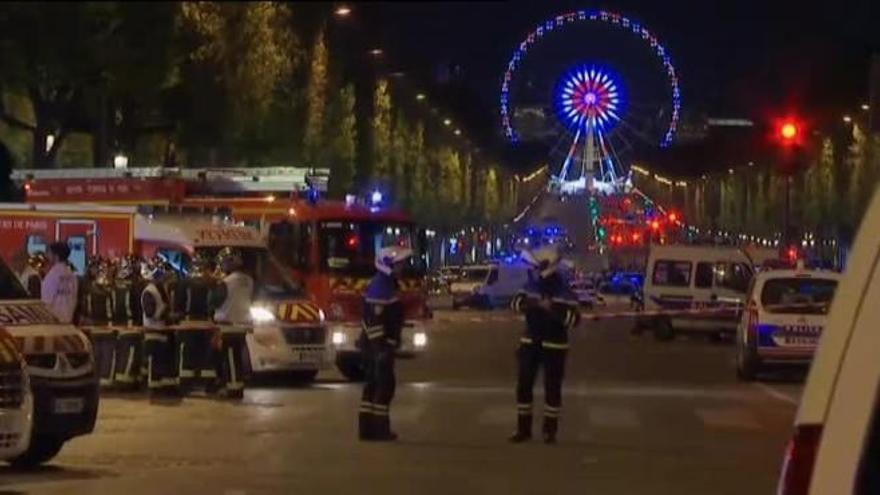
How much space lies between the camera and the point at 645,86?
111312 mm

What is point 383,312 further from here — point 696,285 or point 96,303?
point 696,285

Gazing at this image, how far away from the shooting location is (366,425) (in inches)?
765

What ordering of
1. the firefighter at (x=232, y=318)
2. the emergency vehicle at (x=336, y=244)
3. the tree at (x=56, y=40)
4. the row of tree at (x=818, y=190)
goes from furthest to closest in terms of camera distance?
the row of tree at (x=818, y=190) → the emergency vehicle at (x=336, y=244) → the firefighter at (x=232, y=318) → the tree at (x=56, y=40)

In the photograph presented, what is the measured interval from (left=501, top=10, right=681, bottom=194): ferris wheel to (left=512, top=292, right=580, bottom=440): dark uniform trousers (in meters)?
45.2

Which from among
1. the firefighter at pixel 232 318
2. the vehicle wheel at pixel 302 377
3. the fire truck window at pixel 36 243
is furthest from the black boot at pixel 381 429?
the fire truck window at pixel 36 243

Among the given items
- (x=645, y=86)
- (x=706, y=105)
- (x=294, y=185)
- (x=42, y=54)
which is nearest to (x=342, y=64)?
(x=42, y=54)

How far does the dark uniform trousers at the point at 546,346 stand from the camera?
19016 millimetres

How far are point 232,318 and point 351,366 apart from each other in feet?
16.3

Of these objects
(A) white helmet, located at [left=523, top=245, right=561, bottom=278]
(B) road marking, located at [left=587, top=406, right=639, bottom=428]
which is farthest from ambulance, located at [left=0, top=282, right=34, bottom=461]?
(B) road marking, located at [left=587, top=406, right=639, bottom=428]

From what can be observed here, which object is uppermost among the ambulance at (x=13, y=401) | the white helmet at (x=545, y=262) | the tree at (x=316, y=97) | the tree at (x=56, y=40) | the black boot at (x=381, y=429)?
the tree at (x=316, y=97)

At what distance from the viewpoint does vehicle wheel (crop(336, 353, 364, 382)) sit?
29.7 meters

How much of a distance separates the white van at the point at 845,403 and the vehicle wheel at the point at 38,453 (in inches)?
471

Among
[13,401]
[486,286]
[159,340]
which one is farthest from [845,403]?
[486,286]

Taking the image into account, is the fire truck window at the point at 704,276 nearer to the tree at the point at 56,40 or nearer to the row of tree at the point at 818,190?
the row of tree at the point at 818,190
